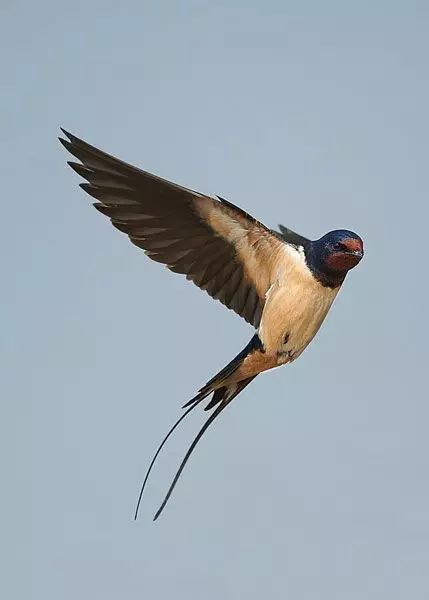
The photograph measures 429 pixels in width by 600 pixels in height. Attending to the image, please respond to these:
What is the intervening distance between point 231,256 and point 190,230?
81mm

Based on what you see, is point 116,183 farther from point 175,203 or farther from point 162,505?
point 162,505

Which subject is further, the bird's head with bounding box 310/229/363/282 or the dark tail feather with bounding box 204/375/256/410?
the dark tail feather with bounding box 204/375/256/410

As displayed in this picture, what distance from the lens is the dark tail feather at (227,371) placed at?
1.86 metres

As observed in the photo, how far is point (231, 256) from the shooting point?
1.95m

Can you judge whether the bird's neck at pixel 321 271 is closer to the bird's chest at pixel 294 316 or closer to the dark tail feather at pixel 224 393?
the bird's chest at pixel 294 316

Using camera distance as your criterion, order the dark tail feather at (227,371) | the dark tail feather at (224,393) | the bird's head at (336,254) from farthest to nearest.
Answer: the dark tail feather at (224,393) < the dark tail feather at (227,371) < the bird's head at (336,254)

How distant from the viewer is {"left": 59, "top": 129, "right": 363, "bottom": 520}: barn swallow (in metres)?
1.79

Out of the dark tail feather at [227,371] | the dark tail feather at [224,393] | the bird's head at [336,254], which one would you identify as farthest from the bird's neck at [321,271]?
the dark tail feather at [224,393]

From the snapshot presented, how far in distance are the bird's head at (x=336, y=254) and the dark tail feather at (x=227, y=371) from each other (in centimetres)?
16

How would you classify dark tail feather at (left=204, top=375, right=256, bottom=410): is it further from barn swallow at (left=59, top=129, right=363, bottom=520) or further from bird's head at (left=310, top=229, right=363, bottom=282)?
bird's head at (left=310, top=229, right=363, bottom=282)

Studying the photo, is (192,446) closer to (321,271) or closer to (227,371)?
(227,371)

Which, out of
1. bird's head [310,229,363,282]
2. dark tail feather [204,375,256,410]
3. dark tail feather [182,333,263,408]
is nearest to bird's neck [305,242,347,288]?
bird's head [310,229,363,282]

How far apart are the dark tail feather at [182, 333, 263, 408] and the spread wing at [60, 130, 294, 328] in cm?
8

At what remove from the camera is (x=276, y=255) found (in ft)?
6.15
